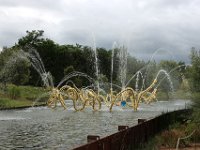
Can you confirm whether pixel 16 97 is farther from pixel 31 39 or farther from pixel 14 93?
pixel 31 39

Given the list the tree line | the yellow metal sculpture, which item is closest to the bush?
the yellow metal sculpture

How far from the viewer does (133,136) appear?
12484mm

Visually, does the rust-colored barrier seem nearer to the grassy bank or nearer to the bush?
the grassy bank

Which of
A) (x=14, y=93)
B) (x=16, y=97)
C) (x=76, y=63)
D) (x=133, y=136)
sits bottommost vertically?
(x=133, y=136)

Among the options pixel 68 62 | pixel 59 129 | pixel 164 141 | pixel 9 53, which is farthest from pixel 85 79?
pixel 164 141

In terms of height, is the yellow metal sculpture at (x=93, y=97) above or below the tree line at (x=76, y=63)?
below

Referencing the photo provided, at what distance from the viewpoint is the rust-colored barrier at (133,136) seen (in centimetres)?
949

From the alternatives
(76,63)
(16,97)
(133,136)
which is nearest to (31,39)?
(76,63)

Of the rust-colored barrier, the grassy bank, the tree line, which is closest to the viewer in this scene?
the rust-colored barrier

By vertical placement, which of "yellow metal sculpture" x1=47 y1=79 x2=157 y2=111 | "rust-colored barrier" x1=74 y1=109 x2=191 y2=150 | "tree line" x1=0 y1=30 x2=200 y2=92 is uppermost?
"tree line" x1=0 y1=30 x2=200 y2=92

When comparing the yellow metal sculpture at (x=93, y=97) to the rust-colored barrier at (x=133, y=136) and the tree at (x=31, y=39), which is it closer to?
the rust-colored barrier at (x=133, y=136)

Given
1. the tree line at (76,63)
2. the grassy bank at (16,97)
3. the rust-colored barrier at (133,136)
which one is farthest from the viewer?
the tree line at (76,63)

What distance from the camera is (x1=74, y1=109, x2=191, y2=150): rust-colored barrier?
31.1ft

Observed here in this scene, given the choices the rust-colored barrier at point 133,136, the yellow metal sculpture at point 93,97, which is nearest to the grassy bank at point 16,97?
the yellow metal sculpture at point 93,97
